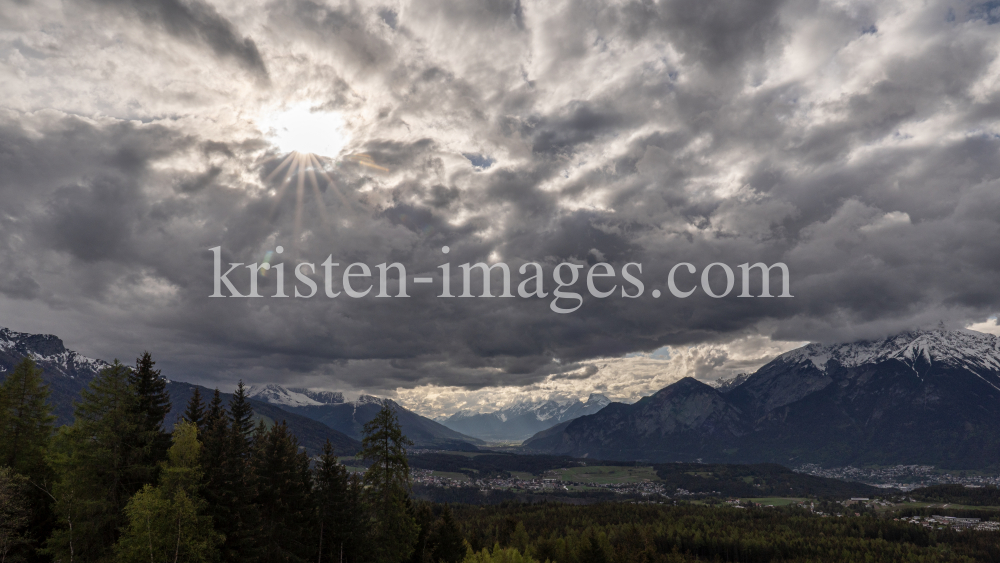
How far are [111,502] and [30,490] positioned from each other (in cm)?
1773

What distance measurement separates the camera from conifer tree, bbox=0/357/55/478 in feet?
181

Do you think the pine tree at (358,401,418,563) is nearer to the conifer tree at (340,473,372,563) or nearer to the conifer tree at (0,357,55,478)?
the conifer tree at (340,473,372,563)

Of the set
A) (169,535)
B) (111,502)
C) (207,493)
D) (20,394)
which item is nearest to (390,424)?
(207,493)

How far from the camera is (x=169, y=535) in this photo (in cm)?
3978

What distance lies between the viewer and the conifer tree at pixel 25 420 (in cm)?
5509

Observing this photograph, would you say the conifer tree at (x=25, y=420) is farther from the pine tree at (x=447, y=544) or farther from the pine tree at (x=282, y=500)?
the pine tree at (x=447, y=544)

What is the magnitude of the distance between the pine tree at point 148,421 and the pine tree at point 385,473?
60.2 ft

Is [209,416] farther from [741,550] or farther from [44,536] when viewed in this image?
[741,550]

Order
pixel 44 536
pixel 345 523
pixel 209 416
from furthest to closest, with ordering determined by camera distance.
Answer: pixel 345 523 < pixel 209 416 < pixel 44 536

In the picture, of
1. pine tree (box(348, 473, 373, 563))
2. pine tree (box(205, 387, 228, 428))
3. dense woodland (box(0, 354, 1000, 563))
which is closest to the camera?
dense woodland (box(0, 354, 1000, 563))

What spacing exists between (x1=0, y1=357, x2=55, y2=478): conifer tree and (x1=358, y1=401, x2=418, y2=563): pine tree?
111 feet

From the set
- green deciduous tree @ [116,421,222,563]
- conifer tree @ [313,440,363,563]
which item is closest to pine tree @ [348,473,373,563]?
conifer tree @ [313,440,363,563]

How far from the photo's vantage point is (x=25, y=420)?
189 ft

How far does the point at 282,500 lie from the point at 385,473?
11.0 metres
